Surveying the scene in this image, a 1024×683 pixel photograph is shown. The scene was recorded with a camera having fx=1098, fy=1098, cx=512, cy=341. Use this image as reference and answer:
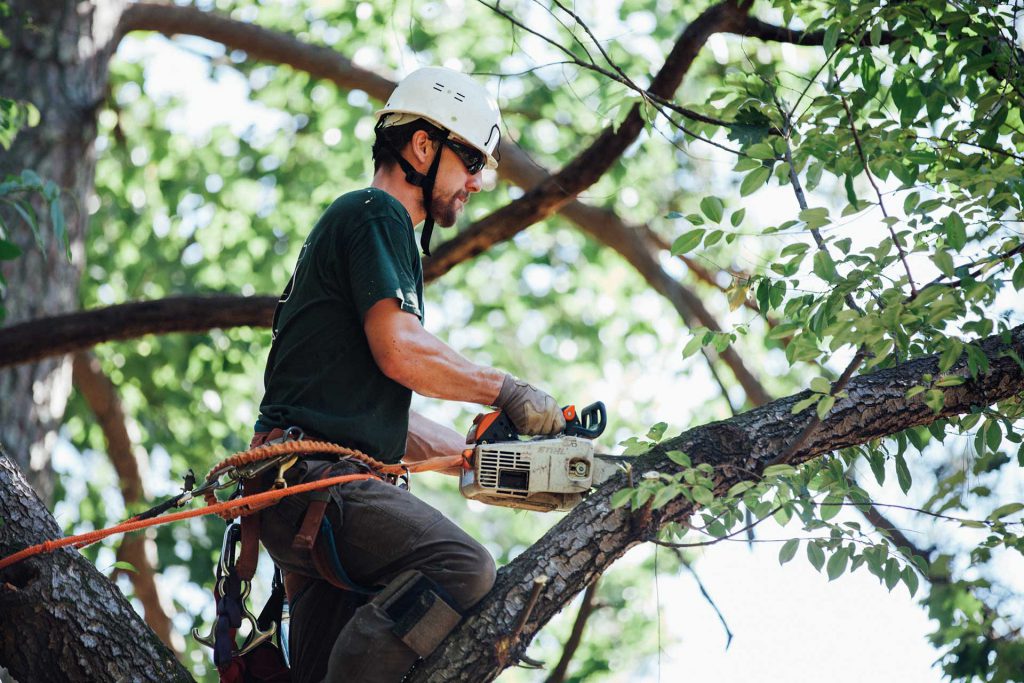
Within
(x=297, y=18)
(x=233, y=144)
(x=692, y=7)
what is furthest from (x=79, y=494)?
(x=692, y=7)

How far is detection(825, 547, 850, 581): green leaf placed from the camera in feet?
9.40

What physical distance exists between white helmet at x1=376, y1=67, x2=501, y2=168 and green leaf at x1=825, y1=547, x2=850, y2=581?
5.35ft

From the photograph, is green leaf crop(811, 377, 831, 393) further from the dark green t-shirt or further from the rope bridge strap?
the rope bridge strap

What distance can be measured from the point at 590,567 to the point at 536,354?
25.2 feet

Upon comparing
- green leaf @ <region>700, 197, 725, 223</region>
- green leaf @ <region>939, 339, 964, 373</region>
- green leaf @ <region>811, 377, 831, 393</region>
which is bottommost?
green leaf @ <region>811, 377, 831, 393</region>

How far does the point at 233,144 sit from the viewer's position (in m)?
9.47

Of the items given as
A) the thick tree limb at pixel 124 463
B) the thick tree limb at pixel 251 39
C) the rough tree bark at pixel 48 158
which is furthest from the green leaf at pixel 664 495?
the thick tree limb at pixel 124 463

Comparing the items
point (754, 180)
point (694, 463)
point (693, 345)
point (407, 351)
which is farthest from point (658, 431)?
point (754, 180)

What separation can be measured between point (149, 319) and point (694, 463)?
3216 millimetres

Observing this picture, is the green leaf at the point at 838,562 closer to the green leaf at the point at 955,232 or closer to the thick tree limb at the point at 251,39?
the green leaf at the point at 955,232

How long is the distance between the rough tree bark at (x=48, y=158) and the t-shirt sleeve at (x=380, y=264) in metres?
2.99

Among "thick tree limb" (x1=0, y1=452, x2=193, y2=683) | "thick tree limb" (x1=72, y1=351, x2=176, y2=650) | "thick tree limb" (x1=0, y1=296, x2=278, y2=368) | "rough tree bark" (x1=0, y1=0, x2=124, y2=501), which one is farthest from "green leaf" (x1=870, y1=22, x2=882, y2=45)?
"thick tree limb" (x1=72, y1=351, x2=176, y2=650)

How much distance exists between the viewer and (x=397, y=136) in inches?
137

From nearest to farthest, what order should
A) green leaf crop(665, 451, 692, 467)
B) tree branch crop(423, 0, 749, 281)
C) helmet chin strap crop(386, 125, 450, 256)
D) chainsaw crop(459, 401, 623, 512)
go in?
green leaf crop(665, 451, 692, 467) → chainsaw crop(459, 401, 623, 512) → helmet chin strap crop(386, 125, 450, 256) → tree branch crop(423, 0, 749, 281)
